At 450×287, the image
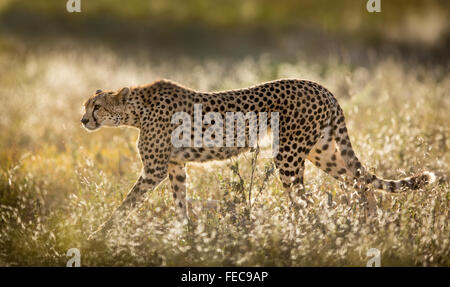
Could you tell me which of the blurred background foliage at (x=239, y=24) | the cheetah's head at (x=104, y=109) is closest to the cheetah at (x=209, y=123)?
the cheetah's head at (x=104, y=109)

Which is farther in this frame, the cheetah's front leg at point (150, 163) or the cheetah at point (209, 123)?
the cheetah at point (209, 123)

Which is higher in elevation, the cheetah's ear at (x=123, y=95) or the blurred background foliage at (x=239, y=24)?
the blurred background foliage at (x=239, y=24)

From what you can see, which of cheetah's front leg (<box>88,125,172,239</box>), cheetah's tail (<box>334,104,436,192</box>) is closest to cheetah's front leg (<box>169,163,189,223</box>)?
cheetah's front leg (<box>88,125,172,239</box>)

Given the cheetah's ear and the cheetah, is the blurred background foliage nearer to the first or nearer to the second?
the cheetah

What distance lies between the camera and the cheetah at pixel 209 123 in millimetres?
4844

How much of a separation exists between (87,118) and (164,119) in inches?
26.2

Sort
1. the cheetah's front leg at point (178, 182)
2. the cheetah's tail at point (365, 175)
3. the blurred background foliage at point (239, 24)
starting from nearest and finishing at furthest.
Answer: the cheetah's tail at point (365, 175) → the cheetah's front leg at point (178, 182) → the blurred background foliage at point (239, 24)

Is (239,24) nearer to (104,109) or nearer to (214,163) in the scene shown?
(214,163)

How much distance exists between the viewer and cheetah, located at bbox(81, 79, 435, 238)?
4.84m

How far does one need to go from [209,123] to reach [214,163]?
0.45 m

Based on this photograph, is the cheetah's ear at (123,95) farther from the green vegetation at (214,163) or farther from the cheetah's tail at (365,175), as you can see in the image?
the cheetah's tail at (365,175)

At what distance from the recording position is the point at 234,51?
14.8 metres

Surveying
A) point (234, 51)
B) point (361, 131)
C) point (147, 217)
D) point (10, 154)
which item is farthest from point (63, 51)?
point (147, 217)

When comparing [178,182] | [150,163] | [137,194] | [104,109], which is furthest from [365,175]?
[104,109]
